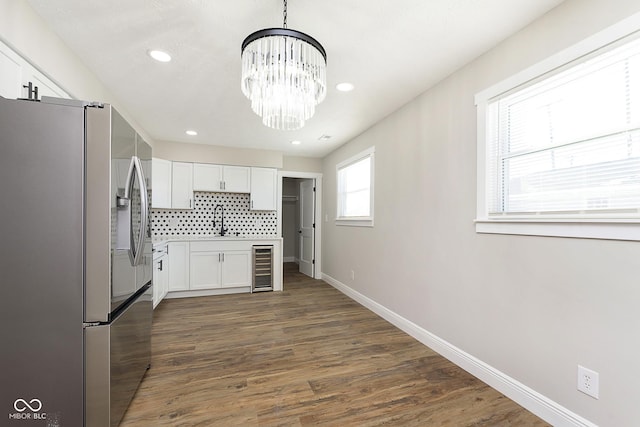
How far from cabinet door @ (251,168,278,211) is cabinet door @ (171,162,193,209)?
3.34 feet

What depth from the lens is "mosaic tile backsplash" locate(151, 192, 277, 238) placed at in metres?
4.79

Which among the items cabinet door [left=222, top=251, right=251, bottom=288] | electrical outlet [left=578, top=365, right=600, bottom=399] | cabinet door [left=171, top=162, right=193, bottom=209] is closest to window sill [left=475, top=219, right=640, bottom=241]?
electrical outlet [left=578, top=365, right=600, bottom=399]

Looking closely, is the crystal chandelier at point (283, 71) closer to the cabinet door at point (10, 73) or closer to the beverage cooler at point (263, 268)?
the cabinet door at point (10, 73)

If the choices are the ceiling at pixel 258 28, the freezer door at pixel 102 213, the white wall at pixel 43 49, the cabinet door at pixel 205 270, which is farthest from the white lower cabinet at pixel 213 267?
the freezer door at pixel 102 213

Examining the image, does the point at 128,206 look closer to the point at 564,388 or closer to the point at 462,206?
the point at 462,206

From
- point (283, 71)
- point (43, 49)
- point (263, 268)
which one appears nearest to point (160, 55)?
point (43, 49)

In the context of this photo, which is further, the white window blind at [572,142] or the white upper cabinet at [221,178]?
the white upper cabinet at [221,178]

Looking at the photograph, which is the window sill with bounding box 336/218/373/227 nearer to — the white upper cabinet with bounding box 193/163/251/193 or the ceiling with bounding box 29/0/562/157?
the ceiling with bounding box 29/0/562/157

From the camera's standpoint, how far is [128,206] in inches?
63.4

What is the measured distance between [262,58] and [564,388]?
2520 mm

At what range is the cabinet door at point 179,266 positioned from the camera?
4.26m

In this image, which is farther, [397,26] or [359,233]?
[359,233]

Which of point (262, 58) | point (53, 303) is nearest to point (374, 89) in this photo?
point (262, 58)

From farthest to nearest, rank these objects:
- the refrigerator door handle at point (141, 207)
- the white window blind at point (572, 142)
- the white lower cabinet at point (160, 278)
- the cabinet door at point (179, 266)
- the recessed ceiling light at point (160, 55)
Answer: the cabinet door at point (179, 266) < the white lower cabinet at point (160, 278) < the recessed ceiling light at point (160, 55) < the refrigerator door handle at point (141, 207) < the white window blind at point (572, 142)
